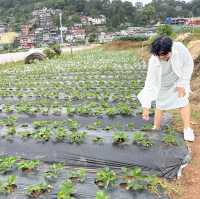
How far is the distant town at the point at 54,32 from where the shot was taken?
198 ft

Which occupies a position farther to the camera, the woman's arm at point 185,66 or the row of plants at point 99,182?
the woman's arm at point 185,66

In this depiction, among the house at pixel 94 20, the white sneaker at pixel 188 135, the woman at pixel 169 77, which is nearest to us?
the woman at pixel 169 77

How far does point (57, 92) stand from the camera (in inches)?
416

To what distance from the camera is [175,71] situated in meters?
4.96

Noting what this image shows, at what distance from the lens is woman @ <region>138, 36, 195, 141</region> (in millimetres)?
4832

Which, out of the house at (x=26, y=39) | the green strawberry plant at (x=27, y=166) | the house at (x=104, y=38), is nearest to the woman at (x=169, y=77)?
the green strawberry plant at (x=27, y=166)

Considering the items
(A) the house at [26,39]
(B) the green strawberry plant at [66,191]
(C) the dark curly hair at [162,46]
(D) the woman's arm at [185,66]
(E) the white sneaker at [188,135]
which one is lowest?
(A) the house at [26,39]

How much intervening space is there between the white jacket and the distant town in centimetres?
5330

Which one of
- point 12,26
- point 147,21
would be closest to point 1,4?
point 12,26

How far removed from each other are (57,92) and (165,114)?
437 cm

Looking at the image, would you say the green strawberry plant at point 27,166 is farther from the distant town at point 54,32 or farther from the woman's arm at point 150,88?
the distant town at point 54,32

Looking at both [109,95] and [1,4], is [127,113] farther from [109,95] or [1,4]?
[1,4]

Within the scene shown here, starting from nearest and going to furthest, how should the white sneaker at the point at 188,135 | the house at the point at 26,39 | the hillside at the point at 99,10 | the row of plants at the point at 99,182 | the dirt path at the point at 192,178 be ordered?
1. the row of plants at the point at 99,182
2. the dirt path at the point at 192,178
3. the white sneaker at the point at 188,135
4. the house at the point at 26,39
5. the hillside at the point at 99,10

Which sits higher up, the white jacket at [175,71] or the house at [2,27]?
the white jacket at [175,71]
